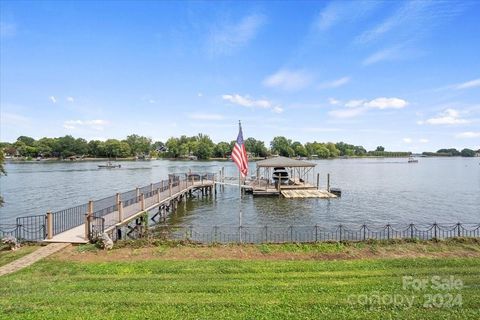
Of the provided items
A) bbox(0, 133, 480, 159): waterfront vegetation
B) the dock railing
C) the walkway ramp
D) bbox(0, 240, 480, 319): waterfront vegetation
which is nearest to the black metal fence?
the dock railing

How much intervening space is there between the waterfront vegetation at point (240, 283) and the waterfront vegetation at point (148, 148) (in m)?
154

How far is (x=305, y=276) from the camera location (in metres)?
10.3

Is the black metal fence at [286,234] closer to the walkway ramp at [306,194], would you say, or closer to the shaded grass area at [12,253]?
the shaded grass area at [12,253]

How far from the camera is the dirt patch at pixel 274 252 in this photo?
41.6 ft

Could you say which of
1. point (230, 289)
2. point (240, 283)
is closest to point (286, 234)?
point (240, 283)

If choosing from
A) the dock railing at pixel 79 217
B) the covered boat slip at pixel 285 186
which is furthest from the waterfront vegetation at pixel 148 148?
the dock railing at pixel 79 217

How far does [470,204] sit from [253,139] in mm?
144303

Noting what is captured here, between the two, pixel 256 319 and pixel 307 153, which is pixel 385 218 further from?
pixel 307 153

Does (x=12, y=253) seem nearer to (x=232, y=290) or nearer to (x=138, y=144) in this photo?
(x=232, y=290)

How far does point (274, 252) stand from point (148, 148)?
→ 184484 mm

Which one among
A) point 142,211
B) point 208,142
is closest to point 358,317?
point 142,211

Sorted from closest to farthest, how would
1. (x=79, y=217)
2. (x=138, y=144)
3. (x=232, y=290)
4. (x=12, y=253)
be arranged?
(x=232, y=290)
(x=12, y=253)
(x=79, y=217)
(x=138, y=144)

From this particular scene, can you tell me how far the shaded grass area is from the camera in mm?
12039

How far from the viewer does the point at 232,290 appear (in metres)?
9.18
